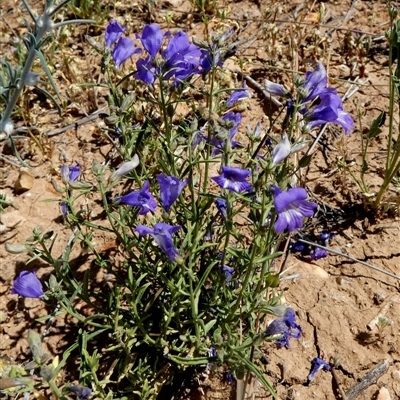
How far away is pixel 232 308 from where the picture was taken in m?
2.58

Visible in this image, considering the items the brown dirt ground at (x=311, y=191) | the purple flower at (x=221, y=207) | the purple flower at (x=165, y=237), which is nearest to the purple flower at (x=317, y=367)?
the brown dirt ground at (x=311, y=191)

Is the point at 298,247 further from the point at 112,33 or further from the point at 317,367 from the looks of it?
the point at 112,33

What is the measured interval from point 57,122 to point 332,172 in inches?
83.4

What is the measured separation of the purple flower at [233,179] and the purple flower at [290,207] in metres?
0.20

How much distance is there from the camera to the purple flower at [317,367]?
10.0ft

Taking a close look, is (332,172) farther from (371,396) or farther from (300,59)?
(371,396)

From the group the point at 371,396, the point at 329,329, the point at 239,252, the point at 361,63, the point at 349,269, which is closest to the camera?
the point at 239,252

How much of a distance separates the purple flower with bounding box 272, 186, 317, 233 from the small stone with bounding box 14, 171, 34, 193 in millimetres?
2389

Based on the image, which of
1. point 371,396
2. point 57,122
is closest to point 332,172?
point 371,396

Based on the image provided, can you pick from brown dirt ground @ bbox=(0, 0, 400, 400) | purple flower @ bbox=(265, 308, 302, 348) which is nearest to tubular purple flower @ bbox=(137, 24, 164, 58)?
purple flower @ bbox=(265, 308, 302, 348)

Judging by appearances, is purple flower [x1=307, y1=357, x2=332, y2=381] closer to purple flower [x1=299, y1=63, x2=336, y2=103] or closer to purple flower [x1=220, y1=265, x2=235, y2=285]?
purple flower [x1=220, y1=265, x2=235, y2=285]

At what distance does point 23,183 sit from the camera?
391 cm

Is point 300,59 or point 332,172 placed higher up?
point 300,59

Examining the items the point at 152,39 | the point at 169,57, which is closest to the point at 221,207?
the point at 169,57
